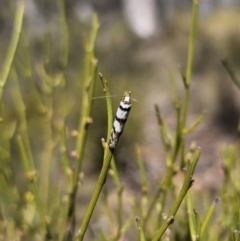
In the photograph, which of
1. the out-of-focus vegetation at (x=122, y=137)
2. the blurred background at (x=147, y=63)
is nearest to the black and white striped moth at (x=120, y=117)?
the out-of-focus vegetation at (x=122, y=137)

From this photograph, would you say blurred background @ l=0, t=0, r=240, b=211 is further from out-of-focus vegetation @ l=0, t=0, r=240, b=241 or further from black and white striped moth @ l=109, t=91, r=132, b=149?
black and white striped moth @ l=109, t=91, r=132, b=149

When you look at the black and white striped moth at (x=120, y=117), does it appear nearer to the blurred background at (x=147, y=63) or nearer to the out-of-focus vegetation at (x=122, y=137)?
the out-of-focus vegetation at (x=122, y=137)

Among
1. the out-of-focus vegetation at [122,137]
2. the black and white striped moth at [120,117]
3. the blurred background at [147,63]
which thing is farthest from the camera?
the blurred background at [147,63]

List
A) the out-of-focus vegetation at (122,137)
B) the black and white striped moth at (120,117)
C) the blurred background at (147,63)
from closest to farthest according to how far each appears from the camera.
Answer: the black and white striped moth at (120,117), the out-of-focus vegetation at (122,137), the blurred background at (147,63)

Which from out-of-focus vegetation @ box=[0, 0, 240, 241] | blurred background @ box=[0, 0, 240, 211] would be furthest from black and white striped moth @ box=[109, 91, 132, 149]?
blurred background @ box=[0, 0, 240, 211]

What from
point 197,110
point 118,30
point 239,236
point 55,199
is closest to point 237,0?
point 118,30

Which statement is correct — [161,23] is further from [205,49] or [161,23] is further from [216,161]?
[216,161]
